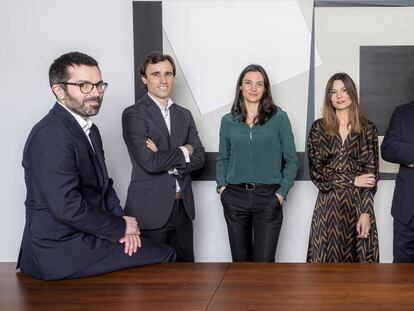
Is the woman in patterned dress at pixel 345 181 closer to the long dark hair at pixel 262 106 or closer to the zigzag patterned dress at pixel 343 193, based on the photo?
the zigzag patterned dress at pixel 343 193

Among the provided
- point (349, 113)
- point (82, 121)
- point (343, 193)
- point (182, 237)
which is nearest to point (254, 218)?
point (182, 237)

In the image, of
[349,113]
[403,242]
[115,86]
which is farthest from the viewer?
[115,86]

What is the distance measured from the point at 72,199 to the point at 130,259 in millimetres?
348

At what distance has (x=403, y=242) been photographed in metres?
3.01

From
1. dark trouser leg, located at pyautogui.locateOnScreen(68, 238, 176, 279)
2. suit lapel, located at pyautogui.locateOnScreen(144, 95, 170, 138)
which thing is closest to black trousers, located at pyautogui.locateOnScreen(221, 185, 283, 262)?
suit lapel, located at pyautogui.locateOnScreen(144, 95, 170, 138)

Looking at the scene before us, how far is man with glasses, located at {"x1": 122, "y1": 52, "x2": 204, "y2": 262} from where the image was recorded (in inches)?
120

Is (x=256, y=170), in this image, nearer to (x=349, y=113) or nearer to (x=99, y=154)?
(x=349, y=113)

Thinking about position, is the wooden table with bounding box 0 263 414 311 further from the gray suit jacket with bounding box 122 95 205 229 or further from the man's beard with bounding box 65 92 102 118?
the gray suit jacket with bounding box 122 95 205 229

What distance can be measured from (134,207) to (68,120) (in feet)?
3.80

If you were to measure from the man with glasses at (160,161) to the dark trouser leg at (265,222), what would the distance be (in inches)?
16.2

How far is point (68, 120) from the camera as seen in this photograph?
206 centimetres

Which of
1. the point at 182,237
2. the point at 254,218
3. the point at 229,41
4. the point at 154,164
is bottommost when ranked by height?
the point at 182,237

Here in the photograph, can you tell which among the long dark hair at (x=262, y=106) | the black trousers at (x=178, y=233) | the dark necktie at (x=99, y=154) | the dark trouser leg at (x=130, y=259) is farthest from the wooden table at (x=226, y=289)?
the long dark hair at (x=262, y=106)

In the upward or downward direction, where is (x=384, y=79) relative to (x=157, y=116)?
upward
